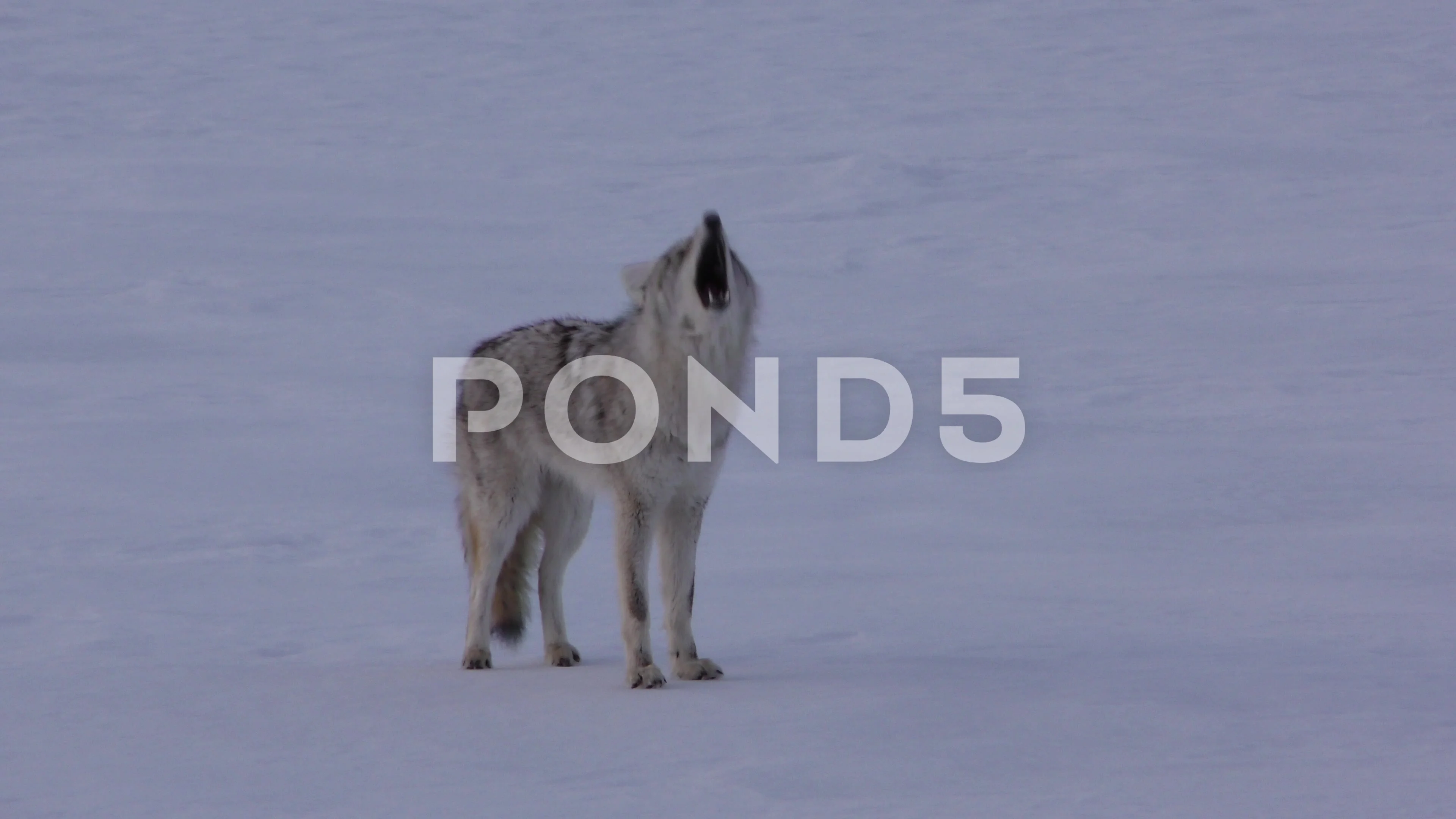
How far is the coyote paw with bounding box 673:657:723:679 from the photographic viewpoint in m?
6.33

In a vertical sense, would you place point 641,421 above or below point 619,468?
above

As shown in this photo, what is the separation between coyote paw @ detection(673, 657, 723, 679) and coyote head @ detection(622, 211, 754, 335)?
1226 mm

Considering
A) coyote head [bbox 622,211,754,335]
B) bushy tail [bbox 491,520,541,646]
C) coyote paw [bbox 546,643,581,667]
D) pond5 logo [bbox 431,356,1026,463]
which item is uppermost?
coyote head [bbox 622,211,754,335]

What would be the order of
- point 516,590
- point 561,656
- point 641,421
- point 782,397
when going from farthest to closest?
1. point 782,397
2. point 516,590
3. point 561,656
4. point 641,421

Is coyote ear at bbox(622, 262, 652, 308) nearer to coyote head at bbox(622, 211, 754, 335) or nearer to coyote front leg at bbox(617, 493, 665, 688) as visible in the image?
coyote head at bbox(622, 211, 754, 335)

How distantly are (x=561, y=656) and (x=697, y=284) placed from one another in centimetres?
180

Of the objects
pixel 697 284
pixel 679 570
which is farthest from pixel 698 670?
pixel 697 284

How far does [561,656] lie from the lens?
6953 millimetres

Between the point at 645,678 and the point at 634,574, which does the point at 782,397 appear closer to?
the point at 634,574

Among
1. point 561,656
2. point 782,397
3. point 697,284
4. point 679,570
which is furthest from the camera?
point 782,397

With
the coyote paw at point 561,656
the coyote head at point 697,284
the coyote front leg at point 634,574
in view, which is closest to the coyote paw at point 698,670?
the coyote front leg at point 634,574

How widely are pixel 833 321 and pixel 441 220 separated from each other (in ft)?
18.5

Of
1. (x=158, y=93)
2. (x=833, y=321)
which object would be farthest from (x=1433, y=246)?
(x=158, y=93)

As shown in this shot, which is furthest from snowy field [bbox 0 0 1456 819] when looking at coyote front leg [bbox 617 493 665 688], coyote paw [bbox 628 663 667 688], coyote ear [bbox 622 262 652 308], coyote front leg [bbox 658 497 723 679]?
coyote ear [bbox 622 262 652 308]
